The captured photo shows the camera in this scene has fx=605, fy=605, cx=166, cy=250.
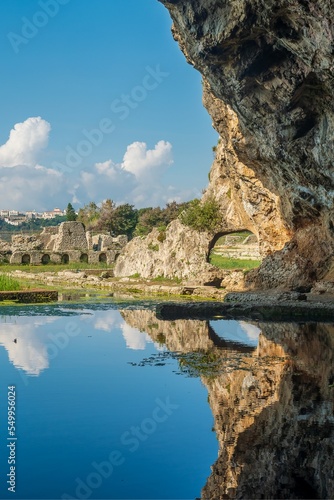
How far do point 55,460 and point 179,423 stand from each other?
260 cm

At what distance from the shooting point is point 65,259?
66.1 m

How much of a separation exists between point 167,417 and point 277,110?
1580cm

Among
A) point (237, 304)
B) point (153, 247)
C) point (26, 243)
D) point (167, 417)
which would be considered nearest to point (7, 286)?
point (237, 304)

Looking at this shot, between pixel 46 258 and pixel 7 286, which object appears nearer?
pixel 7 286

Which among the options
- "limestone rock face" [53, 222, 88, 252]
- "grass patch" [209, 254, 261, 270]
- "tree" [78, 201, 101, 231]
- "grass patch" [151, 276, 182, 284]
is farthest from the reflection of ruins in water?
"tree" [78, 201, 101, 231]

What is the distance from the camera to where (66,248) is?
66.8m

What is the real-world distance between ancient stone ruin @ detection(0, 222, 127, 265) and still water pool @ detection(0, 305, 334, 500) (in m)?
45.1

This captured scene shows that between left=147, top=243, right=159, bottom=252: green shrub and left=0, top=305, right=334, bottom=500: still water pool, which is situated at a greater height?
left=147, top=243, right=159, bottom=252: green shrub

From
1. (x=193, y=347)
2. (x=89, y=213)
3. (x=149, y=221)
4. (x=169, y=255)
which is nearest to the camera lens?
(x=193, y=347)

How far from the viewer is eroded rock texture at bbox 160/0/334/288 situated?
60.7 ft

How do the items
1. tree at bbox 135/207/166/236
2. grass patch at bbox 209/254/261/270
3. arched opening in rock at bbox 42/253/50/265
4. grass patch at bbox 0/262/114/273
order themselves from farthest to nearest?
1. tree at bbox 135/207/166/236
2. arched opening in rock at bbox 42/253/50/265
3. grass patch at bbox 0/262/114/273
4. grass patch at bbox 209/254/261/270

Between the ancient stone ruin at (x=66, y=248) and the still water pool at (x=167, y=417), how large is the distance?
45.1m

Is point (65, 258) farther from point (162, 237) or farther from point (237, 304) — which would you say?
point (237, 304)

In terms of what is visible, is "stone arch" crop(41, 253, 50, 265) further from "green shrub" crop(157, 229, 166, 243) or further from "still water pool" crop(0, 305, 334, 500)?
"still water pool" crop(0, 305, 334, 500)
